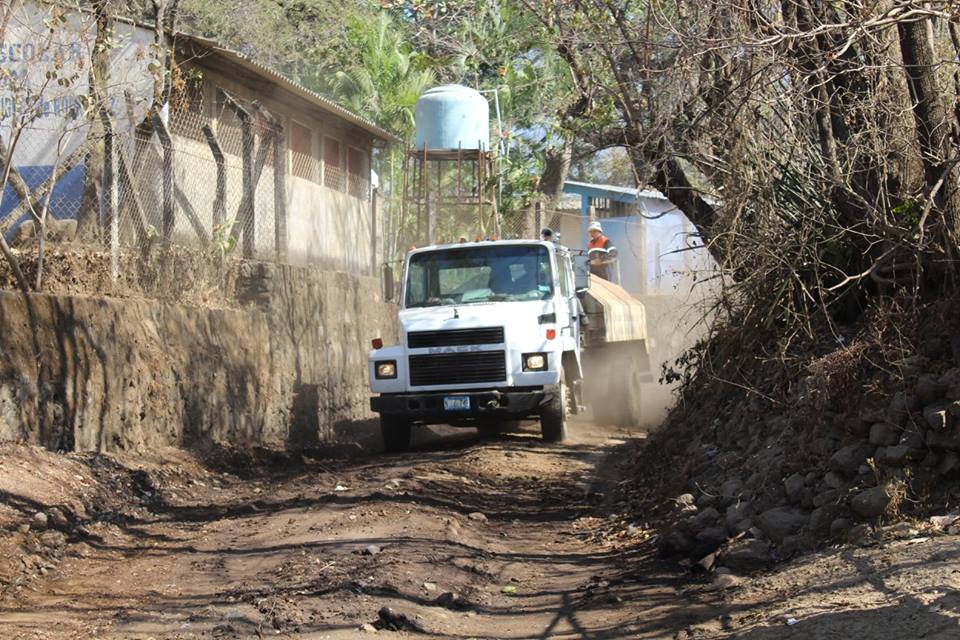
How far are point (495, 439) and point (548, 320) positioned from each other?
6.31ft

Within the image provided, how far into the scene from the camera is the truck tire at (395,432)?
14.7 metres

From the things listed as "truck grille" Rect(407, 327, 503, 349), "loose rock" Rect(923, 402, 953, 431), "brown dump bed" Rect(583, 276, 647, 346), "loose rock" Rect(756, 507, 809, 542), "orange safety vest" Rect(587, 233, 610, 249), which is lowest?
"loose rock" Rect(756, 507, 809, 542)

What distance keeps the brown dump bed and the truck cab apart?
3008 mm

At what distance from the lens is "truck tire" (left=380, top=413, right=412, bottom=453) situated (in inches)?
579

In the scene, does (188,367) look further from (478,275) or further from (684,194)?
(684,194)

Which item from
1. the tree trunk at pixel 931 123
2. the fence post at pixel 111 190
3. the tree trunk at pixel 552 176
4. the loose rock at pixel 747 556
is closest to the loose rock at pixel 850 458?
the loose rock at pixel 747 556

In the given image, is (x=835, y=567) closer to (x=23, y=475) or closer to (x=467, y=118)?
(x=23, y=475)

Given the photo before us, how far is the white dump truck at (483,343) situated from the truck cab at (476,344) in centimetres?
1

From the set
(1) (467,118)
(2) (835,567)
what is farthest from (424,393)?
(1) (467,118)

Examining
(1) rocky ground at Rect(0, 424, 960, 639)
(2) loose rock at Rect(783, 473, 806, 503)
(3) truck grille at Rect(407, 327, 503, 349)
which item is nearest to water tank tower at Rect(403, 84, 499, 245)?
(3) truck grille at Rect(407, 327, 503, 349)

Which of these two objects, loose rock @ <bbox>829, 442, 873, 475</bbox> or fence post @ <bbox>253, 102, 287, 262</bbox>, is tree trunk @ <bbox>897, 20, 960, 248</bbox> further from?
fence post @ <bbox>253, 102, 287, 262</bbox>

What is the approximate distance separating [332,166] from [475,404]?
12.4 meters

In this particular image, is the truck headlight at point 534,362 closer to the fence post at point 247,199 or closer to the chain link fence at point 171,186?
the chain link fence at point 171,186

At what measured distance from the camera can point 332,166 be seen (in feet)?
83.1
